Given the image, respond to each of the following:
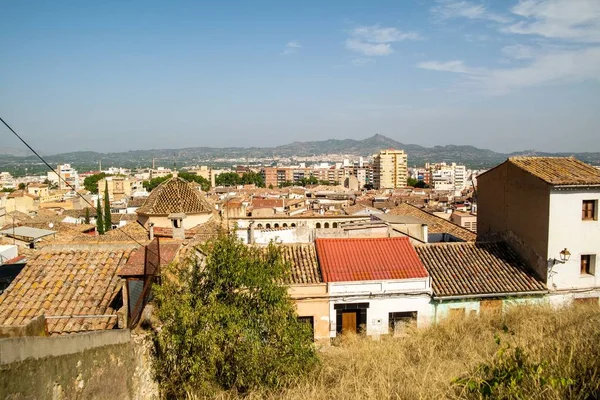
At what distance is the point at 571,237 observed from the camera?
17.4 metres

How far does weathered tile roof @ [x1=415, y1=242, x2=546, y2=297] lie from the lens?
54.2ft

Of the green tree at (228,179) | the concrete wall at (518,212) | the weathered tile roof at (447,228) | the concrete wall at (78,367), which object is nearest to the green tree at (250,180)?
the green tree at (228,179)

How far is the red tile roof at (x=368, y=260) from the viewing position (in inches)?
635

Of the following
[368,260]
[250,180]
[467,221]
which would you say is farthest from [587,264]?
[250,180]

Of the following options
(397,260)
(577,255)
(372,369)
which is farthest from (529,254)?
(372,369)

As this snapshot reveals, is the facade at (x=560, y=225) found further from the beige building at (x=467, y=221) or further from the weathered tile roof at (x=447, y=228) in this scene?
the beige building at (x=467, y=221)

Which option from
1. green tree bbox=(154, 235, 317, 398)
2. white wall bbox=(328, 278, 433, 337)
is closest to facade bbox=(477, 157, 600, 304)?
white wall bbox=(328, 278, 433, 337)

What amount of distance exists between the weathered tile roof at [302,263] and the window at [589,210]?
33.1ft

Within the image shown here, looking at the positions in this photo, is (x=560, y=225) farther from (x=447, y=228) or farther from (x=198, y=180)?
(x=198, y=180)

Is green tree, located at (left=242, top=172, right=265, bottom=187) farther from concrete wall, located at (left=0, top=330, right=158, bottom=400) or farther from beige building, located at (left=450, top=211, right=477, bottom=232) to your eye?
concrete wall, located at (left=0, top=330, right=158, bottom=400)

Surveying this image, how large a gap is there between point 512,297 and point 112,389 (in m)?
14.4

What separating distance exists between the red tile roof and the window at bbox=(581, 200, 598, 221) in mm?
6521

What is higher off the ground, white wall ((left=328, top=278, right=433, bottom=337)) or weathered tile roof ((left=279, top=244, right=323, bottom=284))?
weathered tile roof ((left=279, top=244, right=323, bottom=284))

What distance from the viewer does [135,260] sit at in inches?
352
